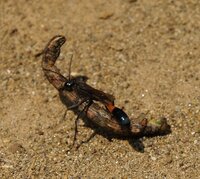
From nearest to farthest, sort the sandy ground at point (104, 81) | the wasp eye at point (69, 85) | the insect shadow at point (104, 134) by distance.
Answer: the sandy ground at point (104, 81), the insect shadow at point (104, 134), the wasp eye at point (69, 85)

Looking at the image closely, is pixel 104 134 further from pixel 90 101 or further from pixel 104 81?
pixel 104 81

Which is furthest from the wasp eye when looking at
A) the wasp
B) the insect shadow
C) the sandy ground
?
the sandy ground

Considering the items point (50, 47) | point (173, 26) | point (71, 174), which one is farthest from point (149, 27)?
point (71, 174)

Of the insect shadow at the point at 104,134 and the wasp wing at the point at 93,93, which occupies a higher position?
the wasp wing at the point at 93,93

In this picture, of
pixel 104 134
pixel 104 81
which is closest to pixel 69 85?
pixel 104 81

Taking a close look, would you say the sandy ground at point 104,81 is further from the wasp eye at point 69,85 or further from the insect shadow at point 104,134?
the wasp eye at point 69,85

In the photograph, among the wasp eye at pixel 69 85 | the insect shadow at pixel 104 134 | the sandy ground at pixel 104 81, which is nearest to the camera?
the sandy ground at pixel 104 81

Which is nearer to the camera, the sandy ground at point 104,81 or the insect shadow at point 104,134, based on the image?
the sandy ground at point 104,81

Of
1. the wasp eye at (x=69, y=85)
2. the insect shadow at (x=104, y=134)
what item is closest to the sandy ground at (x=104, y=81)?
the insect shadow at (x=104, y=134)

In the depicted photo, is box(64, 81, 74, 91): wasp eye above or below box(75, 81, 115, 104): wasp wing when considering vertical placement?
above

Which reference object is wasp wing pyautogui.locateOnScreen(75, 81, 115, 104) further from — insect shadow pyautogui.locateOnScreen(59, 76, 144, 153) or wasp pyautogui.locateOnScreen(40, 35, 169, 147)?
insect shadow pyautogui.locateOnScreen(59, 76, 144, 153)

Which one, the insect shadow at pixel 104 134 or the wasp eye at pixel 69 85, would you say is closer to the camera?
the insect shadow at pixel 104 134
